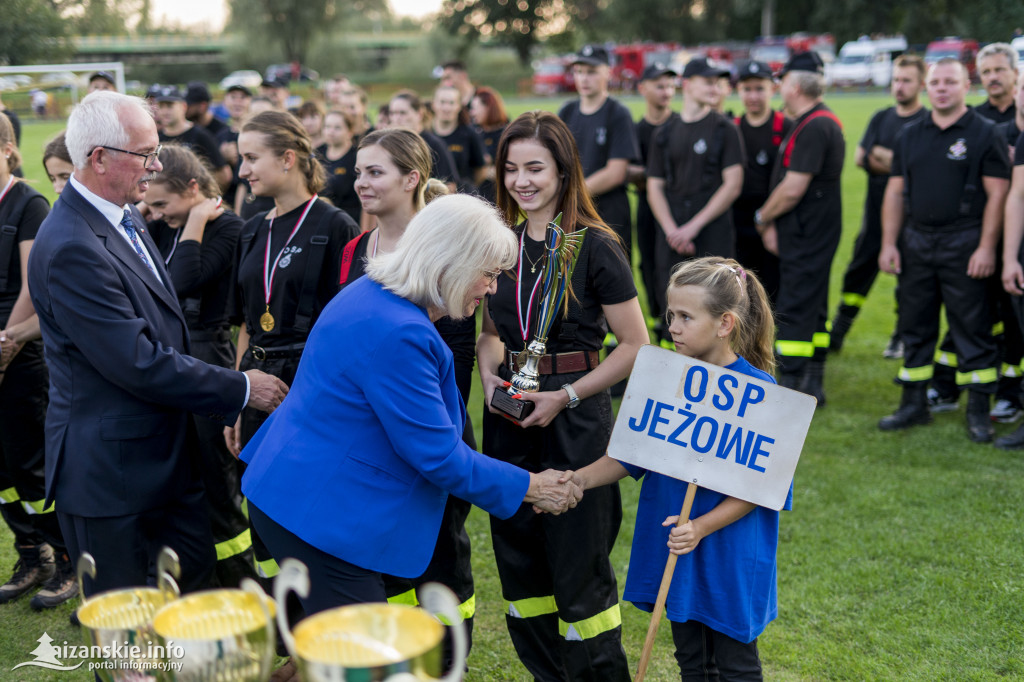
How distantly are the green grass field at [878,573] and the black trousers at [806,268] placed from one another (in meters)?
0.71

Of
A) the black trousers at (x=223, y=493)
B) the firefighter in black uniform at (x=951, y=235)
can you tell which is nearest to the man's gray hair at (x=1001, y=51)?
the firefighter in black uniform at (x=951, y=235)

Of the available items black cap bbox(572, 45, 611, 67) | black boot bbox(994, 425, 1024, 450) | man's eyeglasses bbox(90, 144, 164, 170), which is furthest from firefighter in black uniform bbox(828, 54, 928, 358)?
man's eyeglasses bbox(90, 144, 164, 170)

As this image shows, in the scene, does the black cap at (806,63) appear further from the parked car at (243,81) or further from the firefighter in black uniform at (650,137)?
the parked car at (243,81)

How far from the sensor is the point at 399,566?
2.54 metres

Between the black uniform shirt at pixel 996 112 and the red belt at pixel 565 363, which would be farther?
the black uniform shirt at pixel 996 112

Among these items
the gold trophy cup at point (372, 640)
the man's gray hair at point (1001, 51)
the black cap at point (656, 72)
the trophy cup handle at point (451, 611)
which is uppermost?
the man's gray hair at point (1001, 51)

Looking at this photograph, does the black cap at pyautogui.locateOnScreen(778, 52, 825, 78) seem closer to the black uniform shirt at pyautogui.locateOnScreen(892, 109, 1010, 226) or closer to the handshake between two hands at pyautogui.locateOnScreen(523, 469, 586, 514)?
the black uniform shirt at pyautogui.locateOnScreen(892, 109, 1010, 226)

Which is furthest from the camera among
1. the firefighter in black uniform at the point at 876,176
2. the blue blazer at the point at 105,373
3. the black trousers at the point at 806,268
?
the firefighter in black uniform at the point at 876,176

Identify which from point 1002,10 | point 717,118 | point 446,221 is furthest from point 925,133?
point 1002,10

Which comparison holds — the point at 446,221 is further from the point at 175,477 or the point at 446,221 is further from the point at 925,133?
the point at 925,133

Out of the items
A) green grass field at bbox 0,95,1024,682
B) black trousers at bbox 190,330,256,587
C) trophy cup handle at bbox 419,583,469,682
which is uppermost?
trophy cup handle at bbox 419,583,469,682

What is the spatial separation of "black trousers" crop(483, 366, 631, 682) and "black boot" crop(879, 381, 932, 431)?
3.76 meters

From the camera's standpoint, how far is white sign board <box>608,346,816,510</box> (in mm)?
2693

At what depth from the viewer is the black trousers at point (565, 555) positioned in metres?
3.24
